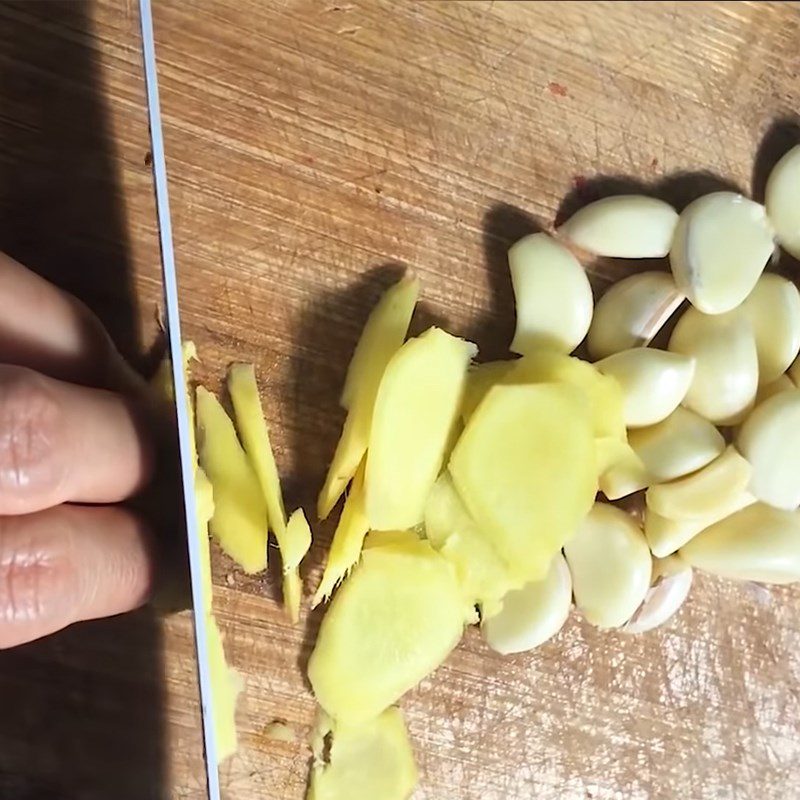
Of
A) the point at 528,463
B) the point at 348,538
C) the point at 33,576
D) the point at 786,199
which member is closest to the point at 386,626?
the point at 348,538

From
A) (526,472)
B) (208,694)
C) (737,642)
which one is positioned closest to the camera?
(208,694)

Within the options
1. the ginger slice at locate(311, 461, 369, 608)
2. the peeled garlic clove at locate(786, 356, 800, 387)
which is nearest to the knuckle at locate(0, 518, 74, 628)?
the ginger slice at locate(311, 461, 369, 608)

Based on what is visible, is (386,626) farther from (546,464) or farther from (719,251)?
(719,251)

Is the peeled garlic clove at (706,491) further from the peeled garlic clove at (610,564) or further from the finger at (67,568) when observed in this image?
the finger at (67,568)

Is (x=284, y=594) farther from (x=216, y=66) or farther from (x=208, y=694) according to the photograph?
(x=216, y=66)

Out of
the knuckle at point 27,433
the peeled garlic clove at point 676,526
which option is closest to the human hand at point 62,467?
the knuckle at point 27,433

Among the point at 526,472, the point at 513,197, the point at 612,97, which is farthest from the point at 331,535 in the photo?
the point at 612,97
